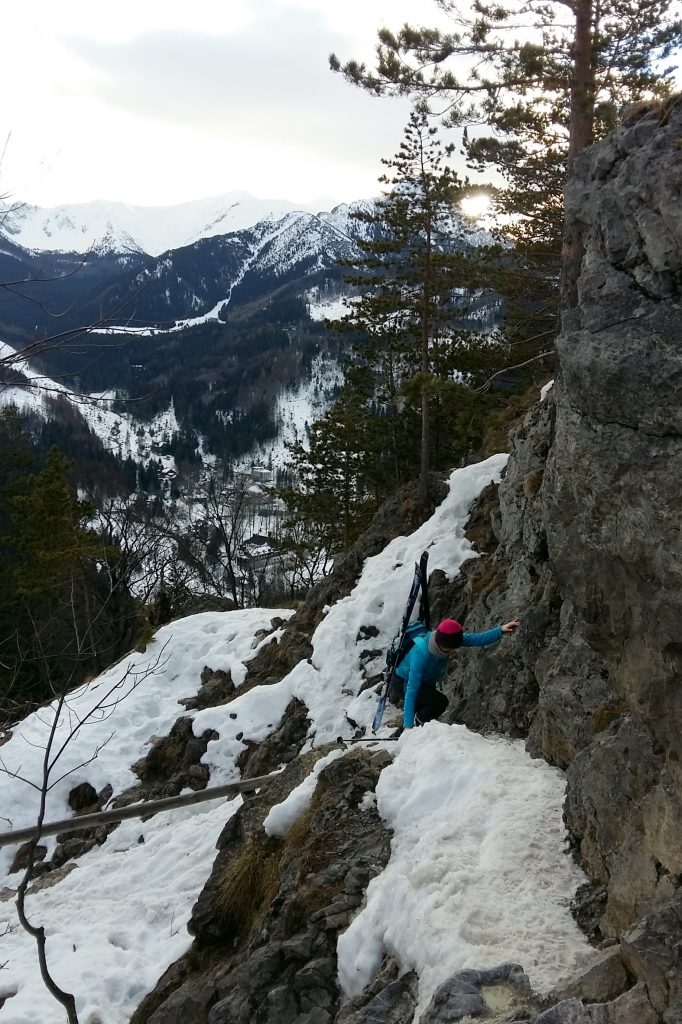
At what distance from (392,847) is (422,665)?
87.2 inches

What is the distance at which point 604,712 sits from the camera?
512cm

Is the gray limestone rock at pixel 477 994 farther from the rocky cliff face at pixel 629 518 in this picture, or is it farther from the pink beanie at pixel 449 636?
the pink beanie at pixel 449 636

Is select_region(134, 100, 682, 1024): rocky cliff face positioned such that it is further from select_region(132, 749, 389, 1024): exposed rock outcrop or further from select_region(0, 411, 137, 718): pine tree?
select_region(0, 411, 137, 718): pine tree

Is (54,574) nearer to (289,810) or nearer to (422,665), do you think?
(289,810)

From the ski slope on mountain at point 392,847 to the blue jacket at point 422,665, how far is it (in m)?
0.46

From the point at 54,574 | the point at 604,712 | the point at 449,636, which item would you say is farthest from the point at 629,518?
the point at 54,574

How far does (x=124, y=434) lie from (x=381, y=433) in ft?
464

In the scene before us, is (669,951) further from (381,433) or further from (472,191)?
(381,433)

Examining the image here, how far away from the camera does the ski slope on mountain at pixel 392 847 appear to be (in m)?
3.99

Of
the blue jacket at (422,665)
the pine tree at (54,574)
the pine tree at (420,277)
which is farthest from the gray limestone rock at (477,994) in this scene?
the pine tree at (54,574)

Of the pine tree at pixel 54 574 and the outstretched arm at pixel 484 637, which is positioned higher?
the outstretched arm at pixel 484 637

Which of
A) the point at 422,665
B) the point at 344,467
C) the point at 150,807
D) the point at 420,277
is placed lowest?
the point at 150,807

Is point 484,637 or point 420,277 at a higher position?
point 420,277

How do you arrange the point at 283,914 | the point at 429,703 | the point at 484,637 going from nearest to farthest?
the point at 283,914 → the point at 484,637 → the point at 429,703
